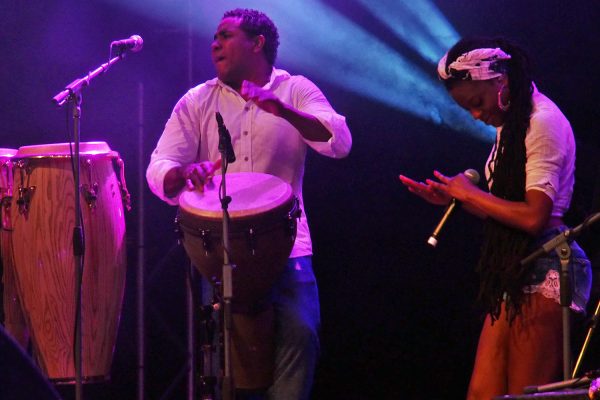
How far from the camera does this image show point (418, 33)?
16.4 feet

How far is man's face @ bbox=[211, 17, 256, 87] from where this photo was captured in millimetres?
3949

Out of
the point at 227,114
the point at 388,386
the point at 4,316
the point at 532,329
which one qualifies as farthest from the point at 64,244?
the point at 532,329

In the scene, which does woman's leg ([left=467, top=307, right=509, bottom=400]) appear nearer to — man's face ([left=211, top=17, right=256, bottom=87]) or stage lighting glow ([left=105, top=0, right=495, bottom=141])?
man's face ([left=211, top=17, right=256, bottom=87])

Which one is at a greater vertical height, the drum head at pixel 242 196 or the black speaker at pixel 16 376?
the black speaker at pixel 16 376

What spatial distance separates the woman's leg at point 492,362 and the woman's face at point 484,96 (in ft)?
2.36

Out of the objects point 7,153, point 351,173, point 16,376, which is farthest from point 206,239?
point 16,376

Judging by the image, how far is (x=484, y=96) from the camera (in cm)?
310

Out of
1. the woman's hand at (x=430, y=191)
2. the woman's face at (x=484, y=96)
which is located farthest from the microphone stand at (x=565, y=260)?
the woman's face at (x=484, y=96)

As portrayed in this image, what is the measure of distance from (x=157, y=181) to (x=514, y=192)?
5.01ft

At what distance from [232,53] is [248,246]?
1116 millimetres

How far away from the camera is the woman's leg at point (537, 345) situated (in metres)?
2.90

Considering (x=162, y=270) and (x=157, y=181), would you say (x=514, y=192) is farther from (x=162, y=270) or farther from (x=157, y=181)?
(x=162, y=270)

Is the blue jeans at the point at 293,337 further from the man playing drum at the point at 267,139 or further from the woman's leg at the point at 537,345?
the woman's leg at the point at 537,345

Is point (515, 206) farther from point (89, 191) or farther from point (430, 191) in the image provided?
point (89, 191)
